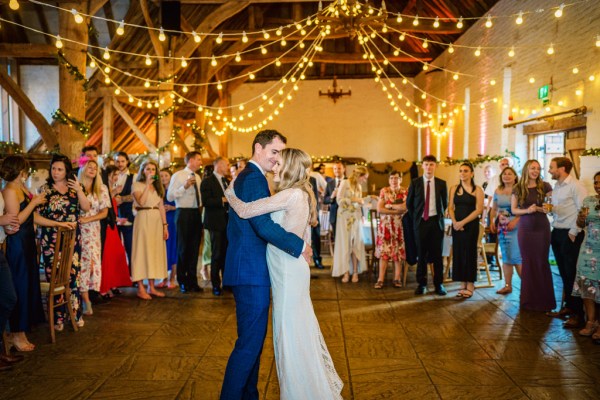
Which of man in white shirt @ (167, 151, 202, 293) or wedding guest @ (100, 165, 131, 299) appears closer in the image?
wedding guest @ (100, 165, 131, 299)

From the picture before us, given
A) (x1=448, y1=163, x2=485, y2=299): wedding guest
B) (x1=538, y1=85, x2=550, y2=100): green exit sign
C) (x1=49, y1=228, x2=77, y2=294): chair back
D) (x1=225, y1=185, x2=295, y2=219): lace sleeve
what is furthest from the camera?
(x1=538, y1=85, x2=550, y2=100): green exit sign

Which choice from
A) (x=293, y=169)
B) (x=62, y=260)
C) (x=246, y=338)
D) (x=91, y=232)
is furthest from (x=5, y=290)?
(x=293, y=169)

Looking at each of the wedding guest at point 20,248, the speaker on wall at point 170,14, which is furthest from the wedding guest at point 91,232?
the speaker on wall at point 170,14

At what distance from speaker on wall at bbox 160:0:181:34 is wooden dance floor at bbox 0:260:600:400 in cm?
546

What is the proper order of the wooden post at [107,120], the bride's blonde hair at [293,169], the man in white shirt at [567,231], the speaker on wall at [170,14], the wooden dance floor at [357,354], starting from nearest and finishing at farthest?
the bride's blonde hair at [293,169], the wooden dance floor at [357,354], the man in white shirt at [567,231], the speaker on wall at [170,14], the wooden post at [107,120]

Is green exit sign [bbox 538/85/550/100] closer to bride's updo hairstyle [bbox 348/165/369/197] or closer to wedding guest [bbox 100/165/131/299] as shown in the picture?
bride's updo hairstyle [bbox 348/165/369/197]

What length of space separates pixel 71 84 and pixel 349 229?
4161 millimetres

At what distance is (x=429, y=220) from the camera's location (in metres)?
5.64

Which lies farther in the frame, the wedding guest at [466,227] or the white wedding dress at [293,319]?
the wedding guest at [466,227]

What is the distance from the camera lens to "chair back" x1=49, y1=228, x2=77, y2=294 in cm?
394

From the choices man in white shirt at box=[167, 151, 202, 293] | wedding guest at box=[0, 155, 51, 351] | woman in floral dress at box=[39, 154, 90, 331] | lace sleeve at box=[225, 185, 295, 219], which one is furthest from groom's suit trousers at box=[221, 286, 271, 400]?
man in white shirt at box=[167, 151, 202, 293]

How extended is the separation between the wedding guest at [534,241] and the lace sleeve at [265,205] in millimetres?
3317

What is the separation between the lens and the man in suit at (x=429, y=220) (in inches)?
221

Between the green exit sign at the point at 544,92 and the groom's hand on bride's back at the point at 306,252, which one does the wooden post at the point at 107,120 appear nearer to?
the green exit sign at the point at 544,92
